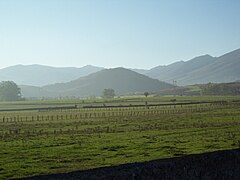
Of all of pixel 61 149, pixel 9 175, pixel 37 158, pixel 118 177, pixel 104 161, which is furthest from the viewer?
pixel 61 149

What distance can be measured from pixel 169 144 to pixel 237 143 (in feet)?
20.8

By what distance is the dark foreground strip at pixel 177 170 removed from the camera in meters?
18.0

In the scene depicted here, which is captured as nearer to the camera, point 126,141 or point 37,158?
point 37,158

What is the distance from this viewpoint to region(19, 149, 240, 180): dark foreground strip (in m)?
18.0

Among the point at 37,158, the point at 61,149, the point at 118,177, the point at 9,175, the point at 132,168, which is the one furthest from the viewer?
the point at 61,149

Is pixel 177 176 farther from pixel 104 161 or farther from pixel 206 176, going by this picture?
pixel 104 161

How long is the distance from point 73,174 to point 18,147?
20890 mm

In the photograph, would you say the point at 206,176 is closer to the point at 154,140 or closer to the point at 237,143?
the point at 237,143

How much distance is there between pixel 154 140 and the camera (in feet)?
132

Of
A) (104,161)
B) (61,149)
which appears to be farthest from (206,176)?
(61,149)

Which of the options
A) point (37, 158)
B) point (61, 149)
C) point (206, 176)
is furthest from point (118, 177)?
point (61, 149)

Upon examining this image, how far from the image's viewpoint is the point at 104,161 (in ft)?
95.2

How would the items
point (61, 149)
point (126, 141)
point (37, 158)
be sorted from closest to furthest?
point (37, 158), point (61, 149), point (126, 141)

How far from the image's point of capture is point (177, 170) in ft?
63.0
